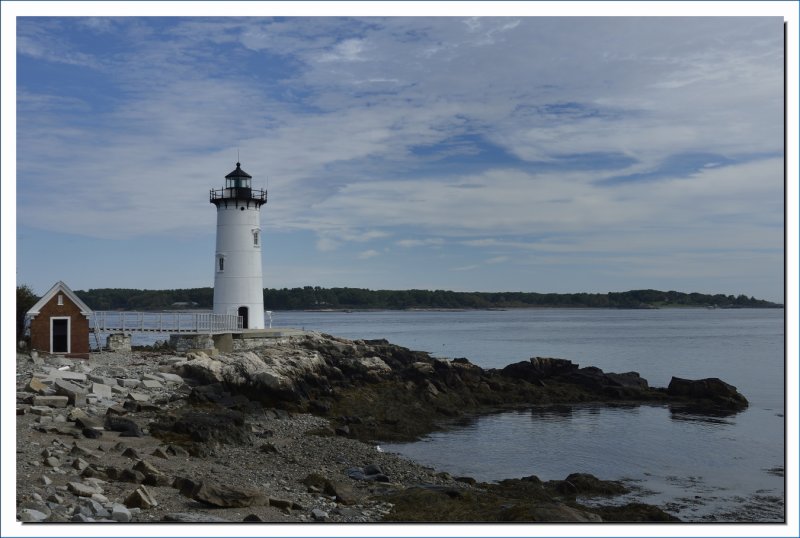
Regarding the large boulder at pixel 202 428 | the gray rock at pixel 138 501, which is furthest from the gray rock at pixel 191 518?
the large boulder at pixel 202 428

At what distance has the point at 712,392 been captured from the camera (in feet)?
91.8

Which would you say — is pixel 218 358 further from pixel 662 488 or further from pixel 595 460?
pixel 662 488

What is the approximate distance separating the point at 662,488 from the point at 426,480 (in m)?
5.31

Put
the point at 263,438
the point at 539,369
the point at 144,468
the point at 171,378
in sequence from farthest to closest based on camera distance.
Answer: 1. the point at 539,369
2. the point at 171,378
3. the point at 263,438
4. the point at 144,468

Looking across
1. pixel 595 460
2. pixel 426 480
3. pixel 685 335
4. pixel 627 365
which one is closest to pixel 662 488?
pixel 595 460

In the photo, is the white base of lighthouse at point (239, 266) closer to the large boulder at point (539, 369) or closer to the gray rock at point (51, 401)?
the large boulder at point (539, 369)

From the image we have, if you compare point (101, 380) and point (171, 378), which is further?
point (171, 378)

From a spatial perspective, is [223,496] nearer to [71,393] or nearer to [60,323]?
[71,393]

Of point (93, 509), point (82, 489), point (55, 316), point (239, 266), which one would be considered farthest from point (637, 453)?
point (239, 266)

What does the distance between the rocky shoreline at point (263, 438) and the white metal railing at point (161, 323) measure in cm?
180

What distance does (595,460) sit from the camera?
60.2 feet

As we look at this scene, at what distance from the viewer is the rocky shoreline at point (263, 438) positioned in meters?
9.66

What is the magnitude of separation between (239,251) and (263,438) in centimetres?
1417

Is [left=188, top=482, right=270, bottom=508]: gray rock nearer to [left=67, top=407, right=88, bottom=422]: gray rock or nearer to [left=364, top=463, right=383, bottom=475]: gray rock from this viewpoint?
[left=364, top=463, right=383, bottom=475]: gray rock
